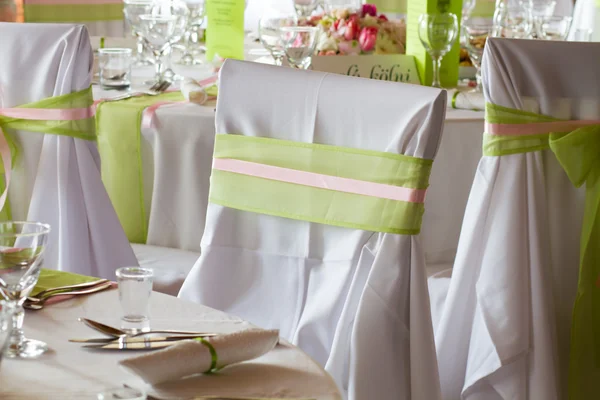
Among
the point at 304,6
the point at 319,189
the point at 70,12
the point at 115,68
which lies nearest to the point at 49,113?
the point at 115,68

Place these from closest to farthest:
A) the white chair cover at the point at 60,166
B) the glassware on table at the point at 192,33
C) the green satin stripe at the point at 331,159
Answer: the green satin stripe at the point at 331,159 < the white chair cover at the point at 60,166 < the glassware on table at the point at 192,33

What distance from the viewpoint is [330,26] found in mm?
2654

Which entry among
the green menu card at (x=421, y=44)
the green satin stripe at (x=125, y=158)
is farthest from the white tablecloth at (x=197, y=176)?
the green menu card at (x=421, y=44)

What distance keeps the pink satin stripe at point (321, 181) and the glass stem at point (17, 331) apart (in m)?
0.61

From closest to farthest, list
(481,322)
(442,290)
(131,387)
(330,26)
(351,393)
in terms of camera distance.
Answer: (131,387)
(351,393)
(481,322)
(442,290)
(330,26)

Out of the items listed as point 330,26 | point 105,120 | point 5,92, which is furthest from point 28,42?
point 330,26

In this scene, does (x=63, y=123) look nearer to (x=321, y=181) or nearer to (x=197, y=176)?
(x=197, y=176)

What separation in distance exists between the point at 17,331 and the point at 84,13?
16.0ft

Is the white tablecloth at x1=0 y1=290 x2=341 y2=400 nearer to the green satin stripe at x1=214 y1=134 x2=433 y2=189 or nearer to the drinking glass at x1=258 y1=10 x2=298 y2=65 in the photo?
the green satin stripe at x1=214 y1=134 x2=433 y2=189

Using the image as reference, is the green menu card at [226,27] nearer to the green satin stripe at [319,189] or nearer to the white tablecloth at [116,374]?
the green satin stripe at [319,189]

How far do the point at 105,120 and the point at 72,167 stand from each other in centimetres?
22

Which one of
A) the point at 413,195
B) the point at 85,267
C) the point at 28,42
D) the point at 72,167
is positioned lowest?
the point at 85,267

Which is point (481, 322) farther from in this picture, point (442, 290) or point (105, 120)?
point (105, 120)

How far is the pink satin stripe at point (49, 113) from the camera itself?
6.89 feet
